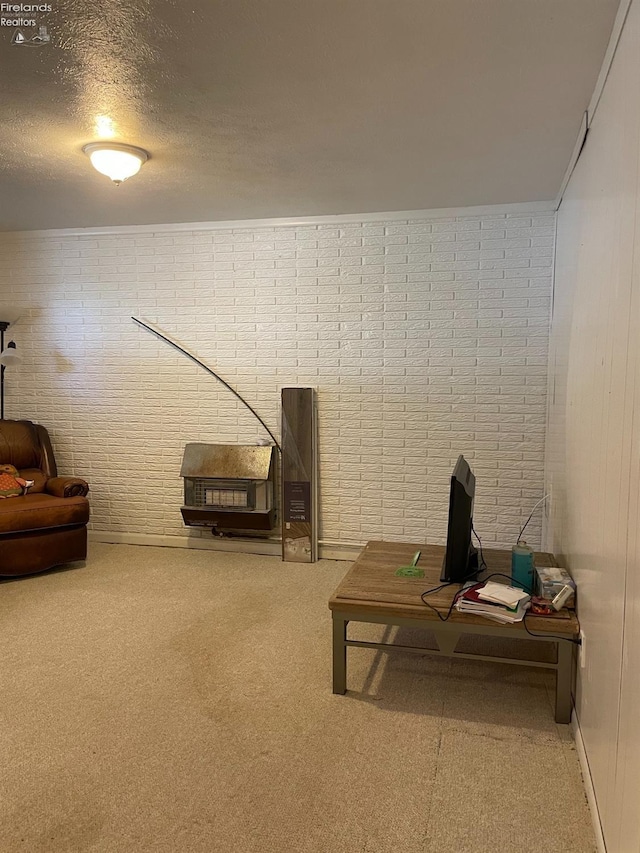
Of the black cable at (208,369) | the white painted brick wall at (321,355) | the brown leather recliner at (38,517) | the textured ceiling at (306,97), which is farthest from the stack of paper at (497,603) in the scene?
the brown leather recliner at (38,517)

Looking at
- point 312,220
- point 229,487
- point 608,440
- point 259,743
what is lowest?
point 259,743

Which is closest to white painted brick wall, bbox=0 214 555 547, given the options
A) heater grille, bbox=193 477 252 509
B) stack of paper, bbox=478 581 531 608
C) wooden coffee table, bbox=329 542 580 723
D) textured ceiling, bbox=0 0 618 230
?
heater grille, bbox=193 477 252 509

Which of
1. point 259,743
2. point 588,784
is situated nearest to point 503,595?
point 588,784

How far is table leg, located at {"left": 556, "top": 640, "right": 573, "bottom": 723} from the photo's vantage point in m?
2.37

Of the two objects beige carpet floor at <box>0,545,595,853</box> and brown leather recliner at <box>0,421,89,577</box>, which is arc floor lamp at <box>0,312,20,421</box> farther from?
beige carpet floor at <box>0,545,595,853</box>

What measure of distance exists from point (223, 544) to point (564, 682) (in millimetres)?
2964

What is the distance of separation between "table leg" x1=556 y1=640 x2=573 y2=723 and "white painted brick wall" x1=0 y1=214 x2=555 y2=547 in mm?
1875

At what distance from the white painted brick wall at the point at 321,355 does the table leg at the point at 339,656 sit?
6.32 feet

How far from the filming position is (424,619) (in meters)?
2.49

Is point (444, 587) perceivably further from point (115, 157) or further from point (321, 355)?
point (115, 157)

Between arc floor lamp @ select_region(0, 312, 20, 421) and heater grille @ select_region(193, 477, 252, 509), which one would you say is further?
arc floor lamp @ select_region(0, 312, 20, 421)

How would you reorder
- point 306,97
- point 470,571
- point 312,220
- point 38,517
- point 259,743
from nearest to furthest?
point 259,743 → point 306,97 → point 470,571 → point 38,517 → point 312,220

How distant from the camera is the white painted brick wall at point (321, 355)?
4.18 meters

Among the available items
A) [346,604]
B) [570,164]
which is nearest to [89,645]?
[346,604]
